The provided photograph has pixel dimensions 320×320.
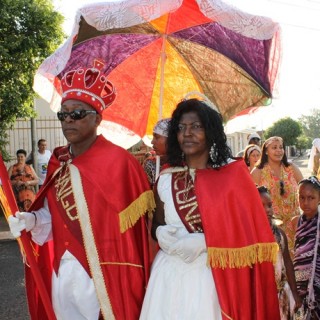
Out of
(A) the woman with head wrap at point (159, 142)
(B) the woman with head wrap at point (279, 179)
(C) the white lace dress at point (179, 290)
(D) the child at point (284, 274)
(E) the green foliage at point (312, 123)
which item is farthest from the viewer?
(E) the green foliage at point (312, 123)

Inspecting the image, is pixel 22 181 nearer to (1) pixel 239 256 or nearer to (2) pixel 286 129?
(1) pixel 239 256

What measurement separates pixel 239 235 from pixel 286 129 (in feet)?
189

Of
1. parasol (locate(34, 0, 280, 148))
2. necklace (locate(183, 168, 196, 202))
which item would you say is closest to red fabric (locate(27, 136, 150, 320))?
necklace (locate(183, 168, 196, 202))

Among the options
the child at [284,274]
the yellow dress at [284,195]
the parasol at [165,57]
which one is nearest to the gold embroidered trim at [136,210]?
the parasol at [165,57]

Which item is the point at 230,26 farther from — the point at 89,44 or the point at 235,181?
Answer: the point at 89,44

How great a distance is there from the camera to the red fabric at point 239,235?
9.38ft

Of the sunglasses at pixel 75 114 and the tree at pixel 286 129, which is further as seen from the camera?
the tree at pixel 286 129

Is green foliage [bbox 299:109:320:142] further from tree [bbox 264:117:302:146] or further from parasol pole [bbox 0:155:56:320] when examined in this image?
parasol pole [bbox 0:155:56:320]

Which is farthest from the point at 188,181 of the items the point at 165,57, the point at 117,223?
the point at 165,57

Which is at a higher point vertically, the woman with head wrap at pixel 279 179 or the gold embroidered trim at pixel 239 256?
the woman with head wrap at pixel 279 179

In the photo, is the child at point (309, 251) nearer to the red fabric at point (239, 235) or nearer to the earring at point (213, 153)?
the red fabric at point (239, 235)

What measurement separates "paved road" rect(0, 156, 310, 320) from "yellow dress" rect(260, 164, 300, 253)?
117 inches

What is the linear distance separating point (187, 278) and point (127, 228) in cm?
52

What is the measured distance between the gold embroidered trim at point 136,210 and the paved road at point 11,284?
2.78 meters
